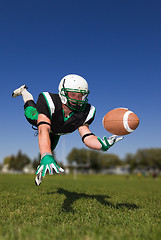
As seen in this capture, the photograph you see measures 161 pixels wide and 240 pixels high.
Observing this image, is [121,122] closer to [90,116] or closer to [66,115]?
[90,116]

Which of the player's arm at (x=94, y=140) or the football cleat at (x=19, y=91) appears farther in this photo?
the football cleat at (x=19, y=91)

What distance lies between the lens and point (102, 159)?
423 feet

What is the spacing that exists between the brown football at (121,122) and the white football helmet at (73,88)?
26.6 inches

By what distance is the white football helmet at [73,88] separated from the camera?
500 centimetres

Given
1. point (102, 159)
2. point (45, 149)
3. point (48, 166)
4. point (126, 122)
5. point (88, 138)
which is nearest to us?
point (48, 166)

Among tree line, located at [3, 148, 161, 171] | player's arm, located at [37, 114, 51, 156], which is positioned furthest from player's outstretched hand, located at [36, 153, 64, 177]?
tree line, located at [3, 148, 161, 171]

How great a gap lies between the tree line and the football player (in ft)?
290

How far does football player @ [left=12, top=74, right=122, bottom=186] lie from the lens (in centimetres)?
448

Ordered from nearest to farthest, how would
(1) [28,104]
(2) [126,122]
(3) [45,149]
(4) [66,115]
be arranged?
(3) [45,149]
(2) [126,122]
(4) [66,115]
(1) [28,104]

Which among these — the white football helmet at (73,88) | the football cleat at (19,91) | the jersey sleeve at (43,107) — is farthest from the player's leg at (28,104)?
the white football helmet at (73,88)

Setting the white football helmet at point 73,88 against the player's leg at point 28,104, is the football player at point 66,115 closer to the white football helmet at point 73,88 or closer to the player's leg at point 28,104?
the white football helmet at point 73,88

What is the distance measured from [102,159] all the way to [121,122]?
126 meters

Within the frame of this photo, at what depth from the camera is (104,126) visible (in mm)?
5199

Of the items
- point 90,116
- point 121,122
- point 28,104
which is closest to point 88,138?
point 90,116
